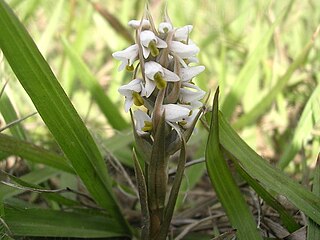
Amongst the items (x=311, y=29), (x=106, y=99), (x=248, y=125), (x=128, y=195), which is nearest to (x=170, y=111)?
(x=128, y=195)

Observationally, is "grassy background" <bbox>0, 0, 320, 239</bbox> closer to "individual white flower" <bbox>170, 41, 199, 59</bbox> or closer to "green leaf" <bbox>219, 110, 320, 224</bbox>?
"green leaf" <bbox>219, 110, 320, 224</bbox>

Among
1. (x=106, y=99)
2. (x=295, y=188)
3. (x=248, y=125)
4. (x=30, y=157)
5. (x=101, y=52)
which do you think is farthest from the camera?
(x=101, y=52)

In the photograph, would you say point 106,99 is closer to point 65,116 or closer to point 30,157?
point 30,157

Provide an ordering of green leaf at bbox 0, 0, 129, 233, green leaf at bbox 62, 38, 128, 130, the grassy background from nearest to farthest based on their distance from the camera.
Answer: green leaf at bbox 0, 0, 129, 233 < the grassy background < green leaf at bbox 62, 38, 128, 130

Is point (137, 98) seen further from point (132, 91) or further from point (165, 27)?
point (165, 27)

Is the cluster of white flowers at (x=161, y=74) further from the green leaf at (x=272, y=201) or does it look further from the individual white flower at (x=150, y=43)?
the green leaf at (x=272, y=201)

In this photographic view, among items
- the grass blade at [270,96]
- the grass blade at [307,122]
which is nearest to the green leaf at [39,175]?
the grass blade at [307,122]

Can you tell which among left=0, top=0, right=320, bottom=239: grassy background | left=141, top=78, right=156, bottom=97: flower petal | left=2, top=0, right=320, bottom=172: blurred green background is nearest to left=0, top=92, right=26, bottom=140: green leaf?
left=0, top=0, right=320, bottom=239: grassy background
